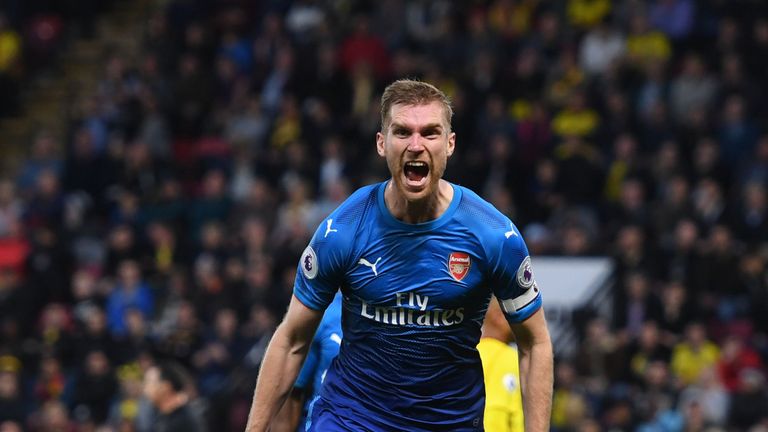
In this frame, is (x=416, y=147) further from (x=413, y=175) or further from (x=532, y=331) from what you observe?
(x=532, y=331)

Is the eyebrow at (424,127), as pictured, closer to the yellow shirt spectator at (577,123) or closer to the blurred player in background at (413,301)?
the blurred player in background at (413,301)

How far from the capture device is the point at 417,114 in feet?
16.4

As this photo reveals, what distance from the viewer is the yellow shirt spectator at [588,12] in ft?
55.9

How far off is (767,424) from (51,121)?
1242cm

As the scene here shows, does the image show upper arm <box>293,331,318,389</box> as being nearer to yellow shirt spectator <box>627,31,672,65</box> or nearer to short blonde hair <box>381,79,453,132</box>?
short blonde hair <box>381,79,453,132</box>

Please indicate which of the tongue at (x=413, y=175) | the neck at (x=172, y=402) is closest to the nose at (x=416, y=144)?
the tongue at (x=413, y=175)

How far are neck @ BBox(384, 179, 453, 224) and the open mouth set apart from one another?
114 mm

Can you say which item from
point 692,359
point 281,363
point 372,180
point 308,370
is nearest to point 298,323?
point 281,363

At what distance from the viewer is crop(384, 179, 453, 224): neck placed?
5141 mm

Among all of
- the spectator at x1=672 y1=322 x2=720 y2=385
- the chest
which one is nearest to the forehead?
the chest

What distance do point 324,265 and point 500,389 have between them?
5.31 ft

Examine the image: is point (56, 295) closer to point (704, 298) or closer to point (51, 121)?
point (51, 121)

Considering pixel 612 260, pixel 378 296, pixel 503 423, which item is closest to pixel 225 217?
pixel 612 260

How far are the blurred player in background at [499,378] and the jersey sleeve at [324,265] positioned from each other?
1436mm
